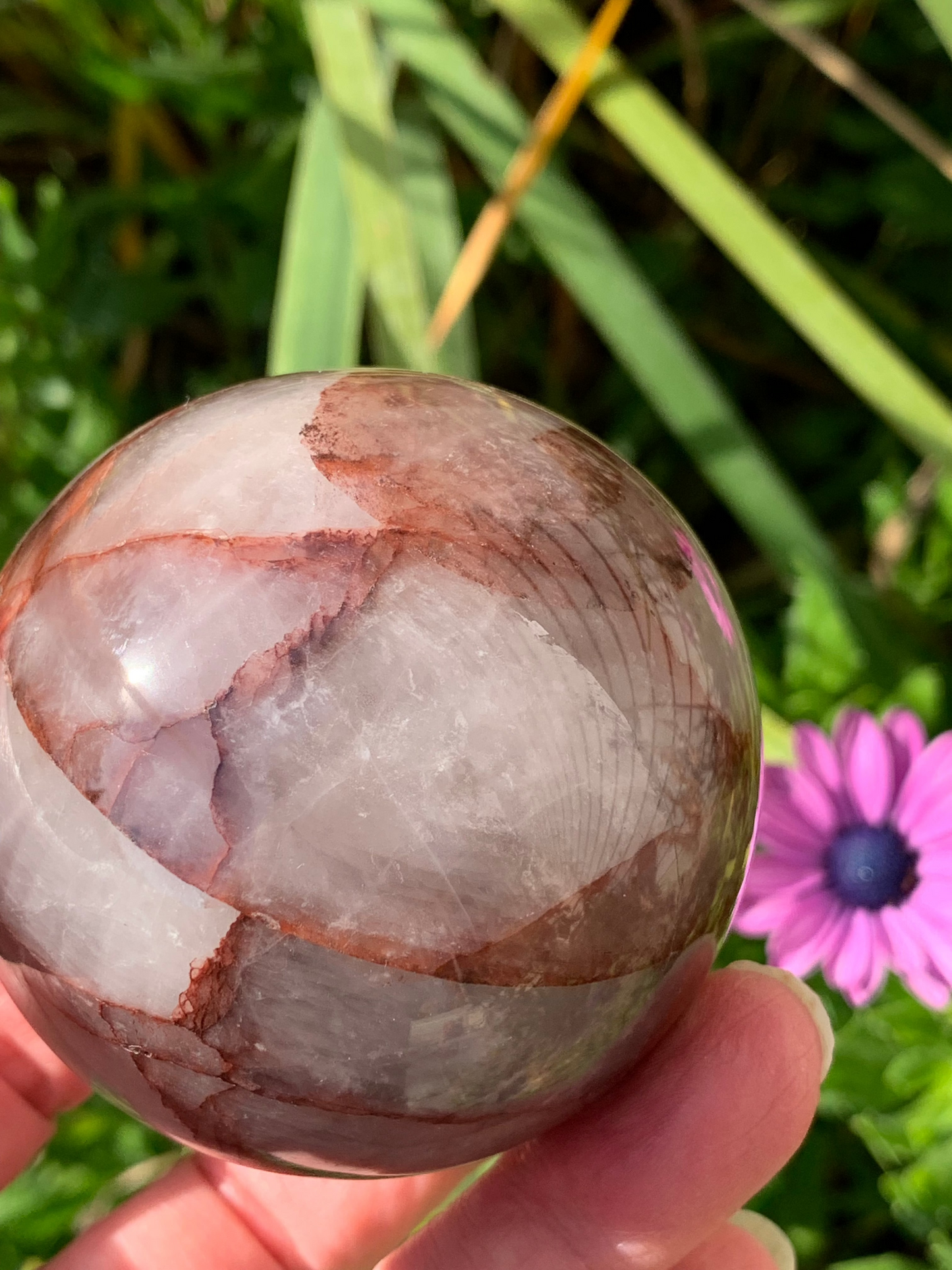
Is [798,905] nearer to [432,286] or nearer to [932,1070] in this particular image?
[932,1070]

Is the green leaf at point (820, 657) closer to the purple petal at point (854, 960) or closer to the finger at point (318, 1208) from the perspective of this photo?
the purple petal at point (854, 960)

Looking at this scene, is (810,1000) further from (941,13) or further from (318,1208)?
(941,13)

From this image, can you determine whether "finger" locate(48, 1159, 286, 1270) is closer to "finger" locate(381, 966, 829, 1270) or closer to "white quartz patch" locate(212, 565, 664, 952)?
"finger" locate(381, 966, 829, 1270)

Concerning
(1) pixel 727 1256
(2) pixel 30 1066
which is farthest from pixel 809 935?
(2) pixel 30 1066

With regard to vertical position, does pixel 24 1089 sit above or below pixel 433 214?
below

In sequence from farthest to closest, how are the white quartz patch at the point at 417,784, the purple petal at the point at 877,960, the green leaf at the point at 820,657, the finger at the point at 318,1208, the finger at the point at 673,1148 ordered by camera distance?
1. the green leaf at the point at 820,657
2. the finger at the point at 318,1208
3. the purple petal at the point at 877,960
4. the finger at the point at 673,1148
5. the white quartz patch at the point at 417,784

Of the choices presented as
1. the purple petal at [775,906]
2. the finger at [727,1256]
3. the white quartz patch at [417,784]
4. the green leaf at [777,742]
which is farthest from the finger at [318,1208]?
the white quartz patch at [417,784]
